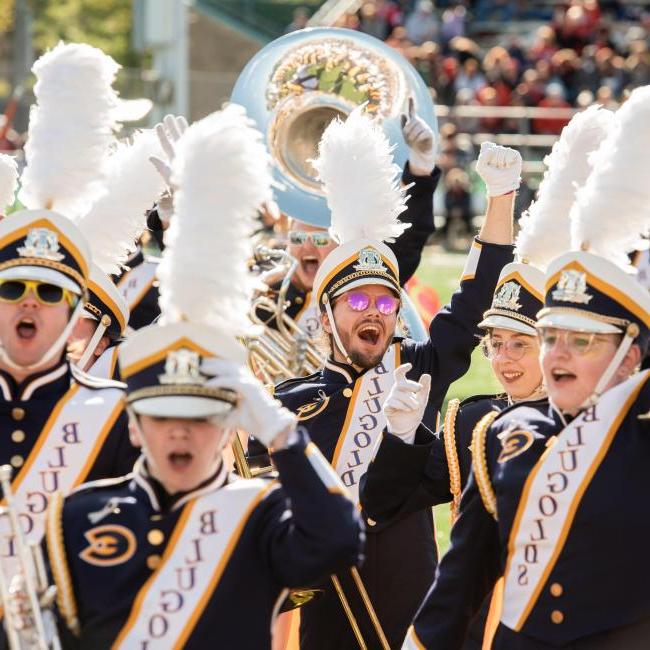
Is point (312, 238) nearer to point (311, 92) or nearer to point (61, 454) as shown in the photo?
point (311, 92)

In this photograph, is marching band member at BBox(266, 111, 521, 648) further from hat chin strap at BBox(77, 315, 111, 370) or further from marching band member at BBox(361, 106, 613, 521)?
hat chin strap at BBox(77, 315, 111, 370)

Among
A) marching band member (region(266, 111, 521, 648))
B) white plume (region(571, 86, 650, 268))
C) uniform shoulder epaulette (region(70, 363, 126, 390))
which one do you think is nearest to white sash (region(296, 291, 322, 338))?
marching band member (region(266, 111, 521, 648))

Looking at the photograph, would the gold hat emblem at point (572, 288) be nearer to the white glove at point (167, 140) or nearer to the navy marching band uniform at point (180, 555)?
the navy marching band uniform at point (180, 555)

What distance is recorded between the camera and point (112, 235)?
19.6 ft

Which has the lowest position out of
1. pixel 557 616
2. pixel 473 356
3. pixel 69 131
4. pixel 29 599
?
pixel 473 356

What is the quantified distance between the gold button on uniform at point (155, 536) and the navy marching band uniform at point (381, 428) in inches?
69.2

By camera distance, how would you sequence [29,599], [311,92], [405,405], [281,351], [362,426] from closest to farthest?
1. [29,599]
2. [405,405]
3. [362,426]
4. [281,351]
5. [311,92]

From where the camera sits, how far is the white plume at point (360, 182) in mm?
6387

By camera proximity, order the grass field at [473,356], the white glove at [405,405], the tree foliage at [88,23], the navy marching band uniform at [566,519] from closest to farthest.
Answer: the navy marching band uniform at [566,519], the white glove at [405,405], the grass field at [473,356], the tree foliage at [88,23]

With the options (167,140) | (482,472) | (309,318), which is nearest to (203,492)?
(482,472)

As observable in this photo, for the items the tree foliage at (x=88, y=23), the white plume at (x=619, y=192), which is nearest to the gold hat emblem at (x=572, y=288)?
the white plume at (x=619, y=192)

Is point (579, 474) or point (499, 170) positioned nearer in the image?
point (579, 474)

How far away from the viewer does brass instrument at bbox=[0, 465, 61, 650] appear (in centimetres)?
406

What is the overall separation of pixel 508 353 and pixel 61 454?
59.7 inches
